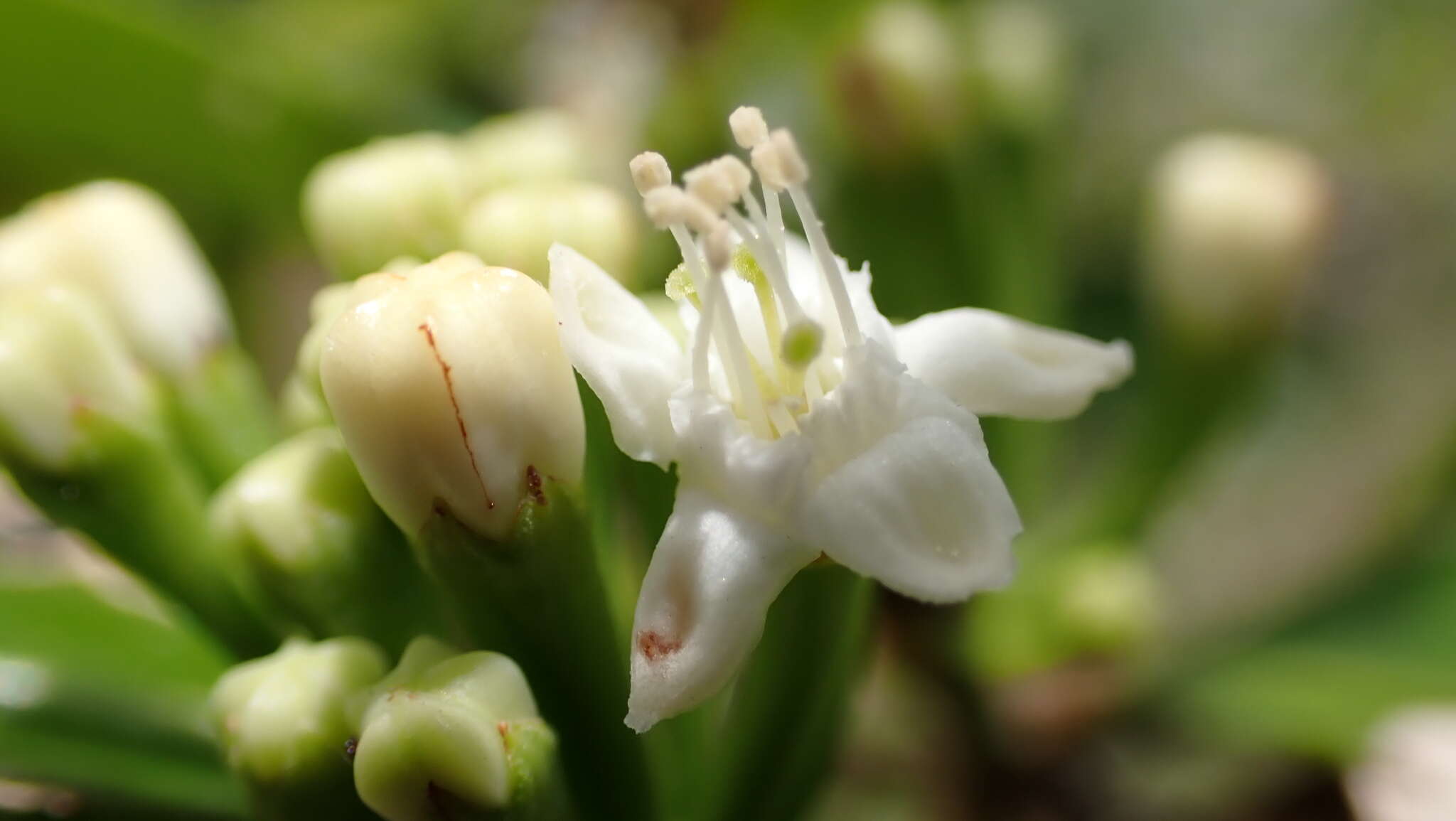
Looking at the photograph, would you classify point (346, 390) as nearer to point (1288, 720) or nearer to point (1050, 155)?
point (1288, 720)

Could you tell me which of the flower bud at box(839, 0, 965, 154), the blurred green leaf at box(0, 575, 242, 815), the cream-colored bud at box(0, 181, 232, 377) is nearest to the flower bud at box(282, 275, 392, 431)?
the cream-colored bud at box(0, 181, 232, 377)

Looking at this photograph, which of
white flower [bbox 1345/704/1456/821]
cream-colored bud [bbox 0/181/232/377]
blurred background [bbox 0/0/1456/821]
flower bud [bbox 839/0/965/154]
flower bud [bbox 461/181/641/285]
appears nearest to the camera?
flower bud [bbox 461/181/641/285]

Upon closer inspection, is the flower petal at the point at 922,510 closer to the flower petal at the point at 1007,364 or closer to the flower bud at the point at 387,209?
the flower petal at the point at 1007,364

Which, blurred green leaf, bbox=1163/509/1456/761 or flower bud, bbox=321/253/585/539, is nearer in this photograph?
flower bud, bbox=321/253/585/539

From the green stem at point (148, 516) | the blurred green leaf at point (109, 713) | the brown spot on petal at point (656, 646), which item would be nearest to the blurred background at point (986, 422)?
the blurred green leaf at point (109, 713)

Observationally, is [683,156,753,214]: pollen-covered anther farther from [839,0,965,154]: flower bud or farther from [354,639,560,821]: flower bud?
[839,0,965,154]: flower bud

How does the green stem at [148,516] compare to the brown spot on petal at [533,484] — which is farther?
the green stem at [148,516]

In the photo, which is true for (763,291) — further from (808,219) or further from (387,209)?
(387,209)
